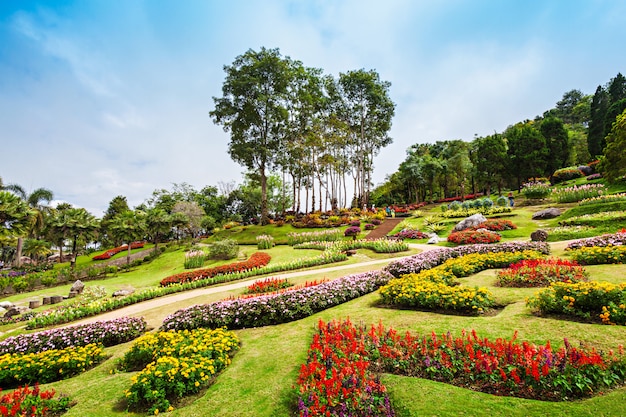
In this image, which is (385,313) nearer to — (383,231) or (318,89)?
(383,231)

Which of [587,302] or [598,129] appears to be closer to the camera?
[587,302]

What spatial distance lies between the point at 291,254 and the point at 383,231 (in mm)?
9959

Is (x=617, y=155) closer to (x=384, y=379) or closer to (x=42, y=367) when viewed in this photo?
(x=384, y=379)

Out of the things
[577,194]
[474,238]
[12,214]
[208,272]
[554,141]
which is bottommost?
[208,272]

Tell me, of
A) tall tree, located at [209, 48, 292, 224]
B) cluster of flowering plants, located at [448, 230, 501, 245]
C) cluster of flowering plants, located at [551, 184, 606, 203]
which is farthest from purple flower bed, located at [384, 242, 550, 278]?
tall tree, located at [209, 48, 292, 224]

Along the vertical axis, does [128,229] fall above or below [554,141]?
below

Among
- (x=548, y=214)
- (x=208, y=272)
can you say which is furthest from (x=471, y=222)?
(x=208, y=272)

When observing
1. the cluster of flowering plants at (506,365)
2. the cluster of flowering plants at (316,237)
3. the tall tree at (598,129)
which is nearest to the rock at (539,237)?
the cluster of flowering plants at (506,365)

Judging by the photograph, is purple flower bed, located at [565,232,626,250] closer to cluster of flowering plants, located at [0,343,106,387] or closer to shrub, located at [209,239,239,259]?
cluster of flowering plants, located at [0,343,106,387]

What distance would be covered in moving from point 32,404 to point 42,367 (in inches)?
80.8

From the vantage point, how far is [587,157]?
44719 millimetres

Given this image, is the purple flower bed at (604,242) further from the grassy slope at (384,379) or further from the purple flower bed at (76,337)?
the purple flower bed at (76,337)

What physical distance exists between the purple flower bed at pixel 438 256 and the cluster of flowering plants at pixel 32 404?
9707 mm

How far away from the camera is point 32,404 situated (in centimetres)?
432
